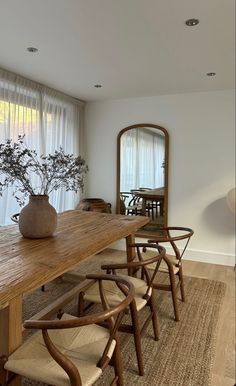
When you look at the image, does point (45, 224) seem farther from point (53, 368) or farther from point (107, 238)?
point (53, 368)

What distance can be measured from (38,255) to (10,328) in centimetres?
41

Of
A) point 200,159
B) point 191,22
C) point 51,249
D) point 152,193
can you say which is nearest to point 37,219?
point 51,249

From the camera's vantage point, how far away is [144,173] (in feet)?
15.0

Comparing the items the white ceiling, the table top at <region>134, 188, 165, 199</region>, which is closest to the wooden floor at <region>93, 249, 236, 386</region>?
the table top at <region>134, 188, 165, 199</region>

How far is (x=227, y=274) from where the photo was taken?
3.73 metres

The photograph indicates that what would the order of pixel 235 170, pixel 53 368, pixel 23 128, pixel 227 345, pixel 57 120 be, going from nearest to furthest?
pixel 53 368 → pixel 227 345 → pixel 23 128 → pixel 235 170 → pixel 57 120

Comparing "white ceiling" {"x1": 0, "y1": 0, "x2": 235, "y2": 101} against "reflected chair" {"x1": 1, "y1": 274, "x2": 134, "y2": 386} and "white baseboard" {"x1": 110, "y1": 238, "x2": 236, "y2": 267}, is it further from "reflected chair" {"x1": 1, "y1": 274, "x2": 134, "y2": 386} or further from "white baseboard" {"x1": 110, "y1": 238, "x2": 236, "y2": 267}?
"white baseboard" {"x1": 110, "y1": 238, "x2": 236, "y2": 267}

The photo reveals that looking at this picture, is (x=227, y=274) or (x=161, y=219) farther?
(x=161, y=219)

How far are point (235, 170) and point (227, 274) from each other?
1.38 m

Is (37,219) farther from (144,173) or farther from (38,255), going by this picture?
(144,173)

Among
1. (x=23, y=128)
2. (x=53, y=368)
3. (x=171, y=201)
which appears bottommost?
(x=53, y=368)

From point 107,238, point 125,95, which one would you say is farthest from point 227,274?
point 125,95

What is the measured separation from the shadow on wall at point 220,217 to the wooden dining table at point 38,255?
1.76 meters

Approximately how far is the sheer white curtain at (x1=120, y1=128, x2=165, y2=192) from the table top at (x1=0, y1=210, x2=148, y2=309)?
1769 millimetres
